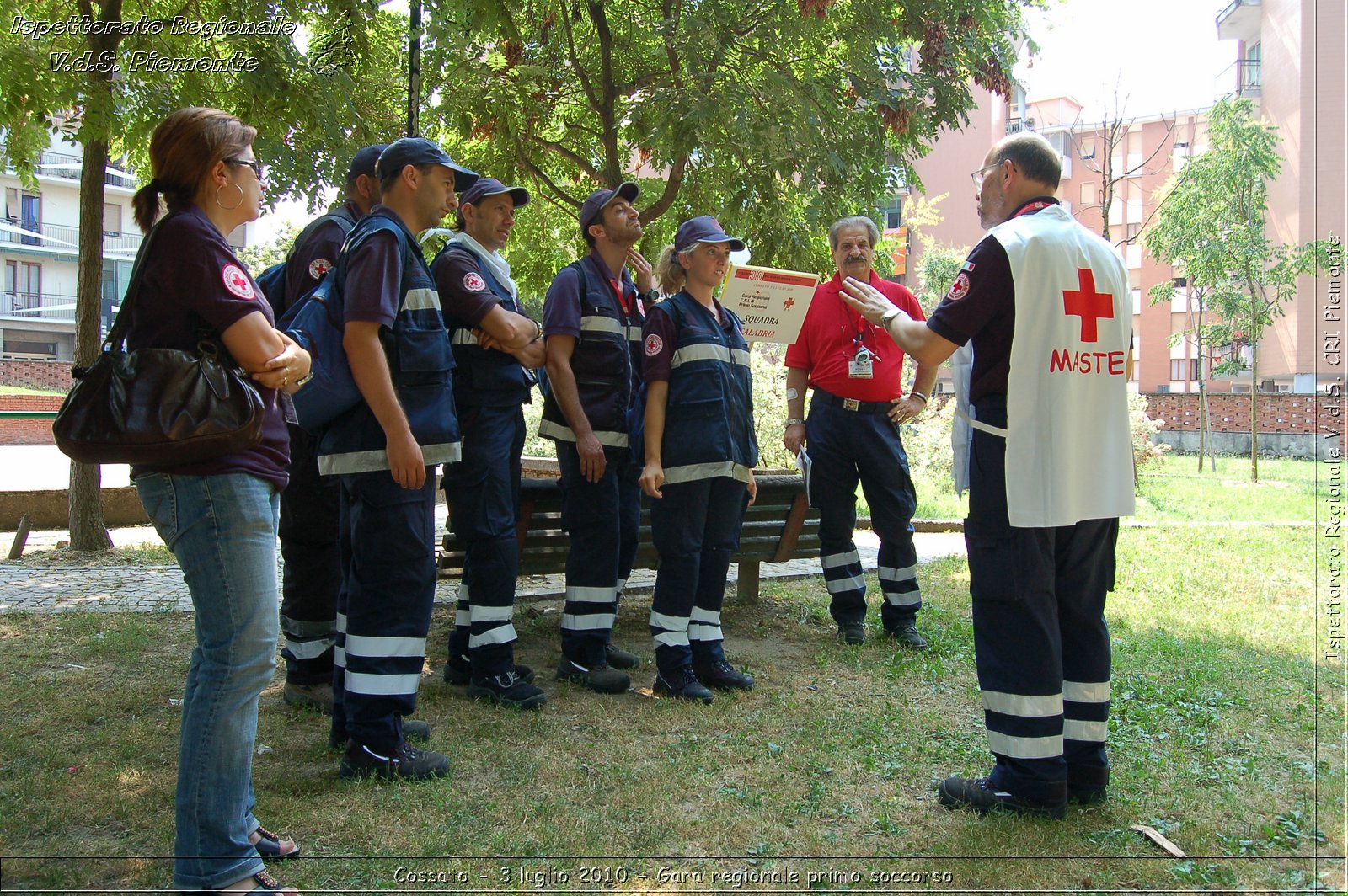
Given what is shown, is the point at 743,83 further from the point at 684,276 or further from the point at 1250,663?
the point at 1250,663

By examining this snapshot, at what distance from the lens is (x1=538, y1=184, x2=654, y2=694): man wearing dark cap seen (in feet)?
15.4

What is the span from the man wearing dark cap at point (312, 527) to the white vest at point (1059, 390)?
8.83 ft

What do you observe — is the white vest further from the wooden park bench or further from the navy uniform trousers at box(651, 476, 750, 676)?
the wooden park bench

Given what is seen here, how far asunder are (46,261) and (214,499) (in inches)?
2031

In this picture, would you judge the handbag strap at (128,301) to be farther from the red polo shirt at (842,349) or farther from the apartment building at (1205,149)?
the red polo shirt at (842,349)

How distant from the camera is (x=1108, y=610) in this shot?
6883 millimetres

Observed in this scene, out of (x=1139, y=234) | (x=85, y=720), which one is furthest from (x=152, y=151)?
(x=1139, y=234)

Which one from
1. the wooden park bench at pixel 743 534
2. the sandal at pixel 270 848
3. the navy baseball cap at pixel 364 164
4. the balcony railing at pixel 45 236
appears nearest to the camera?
the sandal at pixel 270 848

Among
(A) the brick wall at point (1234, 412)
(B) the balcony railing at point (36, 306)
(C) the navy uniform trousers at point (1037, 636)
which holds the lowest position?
(C) the navy uniform trousers at point (1037, 636)

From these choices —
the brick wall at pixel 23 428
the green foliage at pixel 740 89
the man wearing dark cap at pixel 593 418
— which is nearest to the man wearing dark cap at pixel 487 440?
the man wearing dark cap at pixel 593 418

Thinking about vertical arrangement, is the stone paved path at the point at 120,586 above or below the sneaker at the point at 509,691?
above

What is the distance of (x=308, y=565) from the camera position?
4.40 meters

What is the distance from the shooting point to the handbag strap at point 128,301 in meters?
2.55

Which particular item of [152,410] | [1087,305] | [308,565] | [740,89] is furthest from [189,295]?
[740,89]
